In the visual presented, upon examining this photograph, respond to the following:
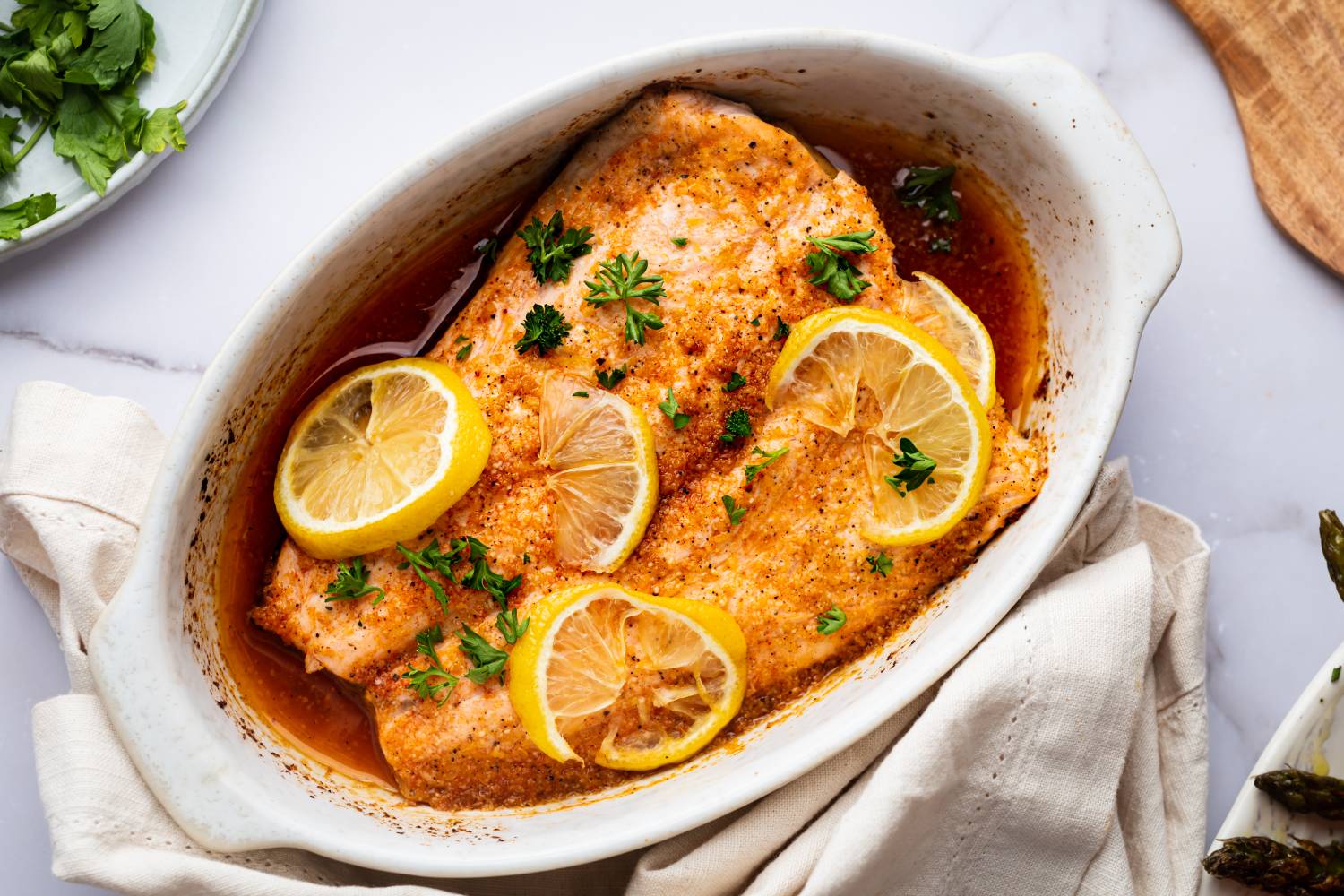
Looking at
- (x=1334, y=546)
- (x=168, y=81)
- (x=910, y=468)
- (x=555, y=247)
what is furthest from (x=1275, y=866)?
(x=168, y=81)

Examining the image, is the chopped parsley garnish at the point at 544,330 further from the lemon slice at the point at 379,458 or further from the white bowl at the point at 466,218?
the white bowl at the point at 466,218

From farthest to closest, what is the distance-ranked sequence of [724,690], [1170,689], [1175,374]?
1. [1175,374]
2. [1170,689]
3. [724,690]

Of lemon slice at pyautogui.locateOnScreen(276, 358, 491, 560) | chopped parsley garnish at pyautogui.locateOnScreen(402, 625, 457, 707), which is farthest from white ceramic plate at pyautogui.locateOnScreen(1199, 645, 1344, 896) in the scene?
lemon slice at pyautogui.locateOnScreen(276, 358, 491, 560)

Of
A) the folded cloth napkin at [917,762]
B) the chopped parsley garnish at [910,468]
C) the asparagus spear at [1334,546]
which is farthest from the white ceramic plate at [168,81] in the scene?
the asparagus spear at [1334,546]

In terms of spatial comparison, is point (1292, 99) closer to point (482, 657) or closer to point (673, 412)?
point (673, 412)

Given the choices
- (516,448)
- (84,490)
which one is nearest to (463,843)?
(516,448)

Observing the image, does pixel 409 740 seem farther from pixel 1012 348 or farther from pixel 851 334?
pixel 1012 348
